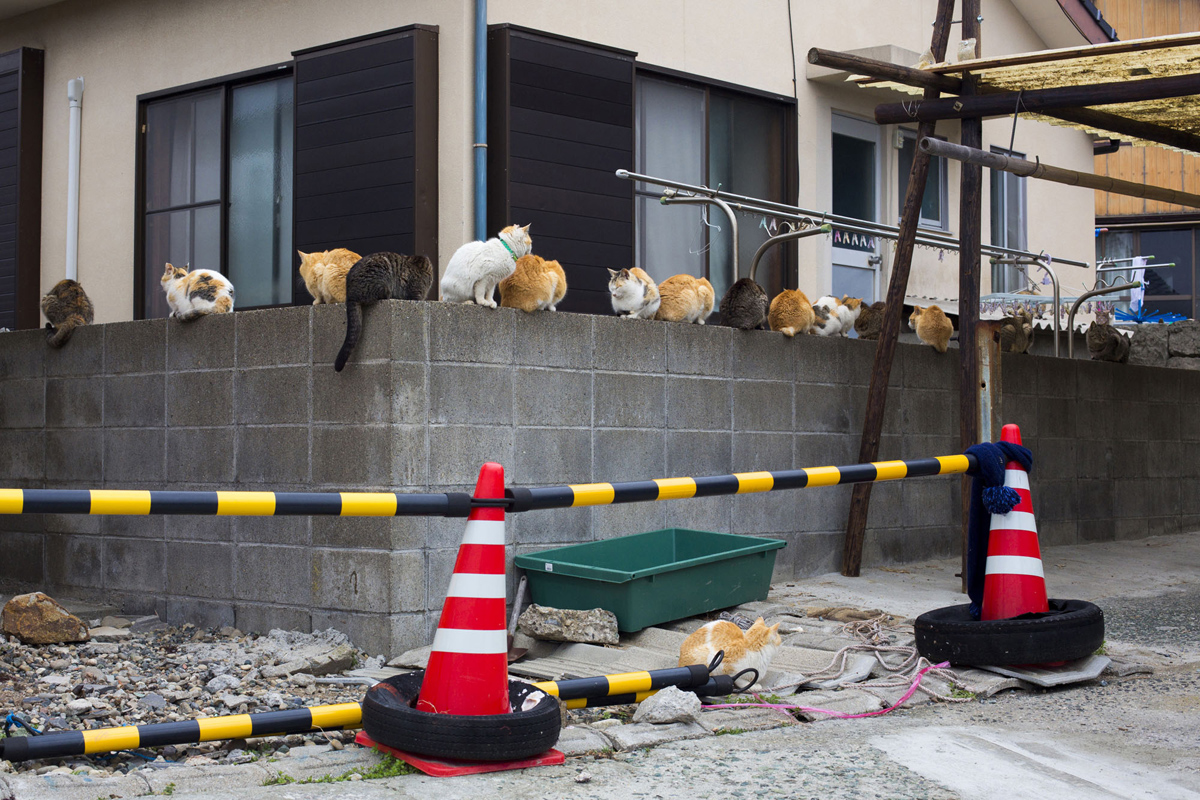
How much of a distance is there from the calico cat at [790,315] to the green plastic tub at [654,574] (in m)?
1.59

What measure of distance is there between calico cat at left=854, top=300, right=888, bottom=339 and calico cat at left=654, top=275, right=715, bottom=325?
176 cm

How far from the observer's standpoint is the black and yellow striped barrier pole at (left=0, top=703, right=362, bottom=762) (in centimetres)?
322

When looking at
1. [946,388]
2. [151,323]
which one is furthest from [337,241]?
[946,388]

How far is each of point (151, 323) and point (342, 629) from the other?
2.31 meters

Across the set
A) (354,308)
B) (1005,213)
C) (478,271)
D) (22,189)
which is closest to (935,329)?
(478,271)

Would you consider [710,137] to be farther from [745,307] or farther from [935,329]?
[745,307]

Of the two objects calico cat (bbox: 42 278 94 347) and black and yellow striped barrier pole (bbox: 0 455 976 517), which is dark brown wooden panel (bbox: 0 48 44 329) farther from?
black and yellow striped barrier pole (bbox: 0 455 976 517)

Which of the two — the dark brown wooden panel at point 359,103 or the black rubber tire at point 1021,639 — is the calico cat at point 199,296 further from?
the black rubber tire at point 1021,639

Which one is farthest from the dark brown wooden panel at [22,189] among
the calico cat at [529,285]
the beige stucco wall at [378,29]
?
the calico cat at [529,285]

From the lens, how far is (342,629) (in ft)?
17.7

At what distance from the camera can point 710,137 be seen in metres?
9.06

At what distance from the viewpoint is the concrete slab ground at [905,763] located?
3061mm

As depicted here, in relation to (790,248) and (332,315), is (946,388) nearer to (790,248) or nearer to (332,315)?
(790,248)

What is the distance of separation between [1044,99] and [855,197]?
13.0ft
